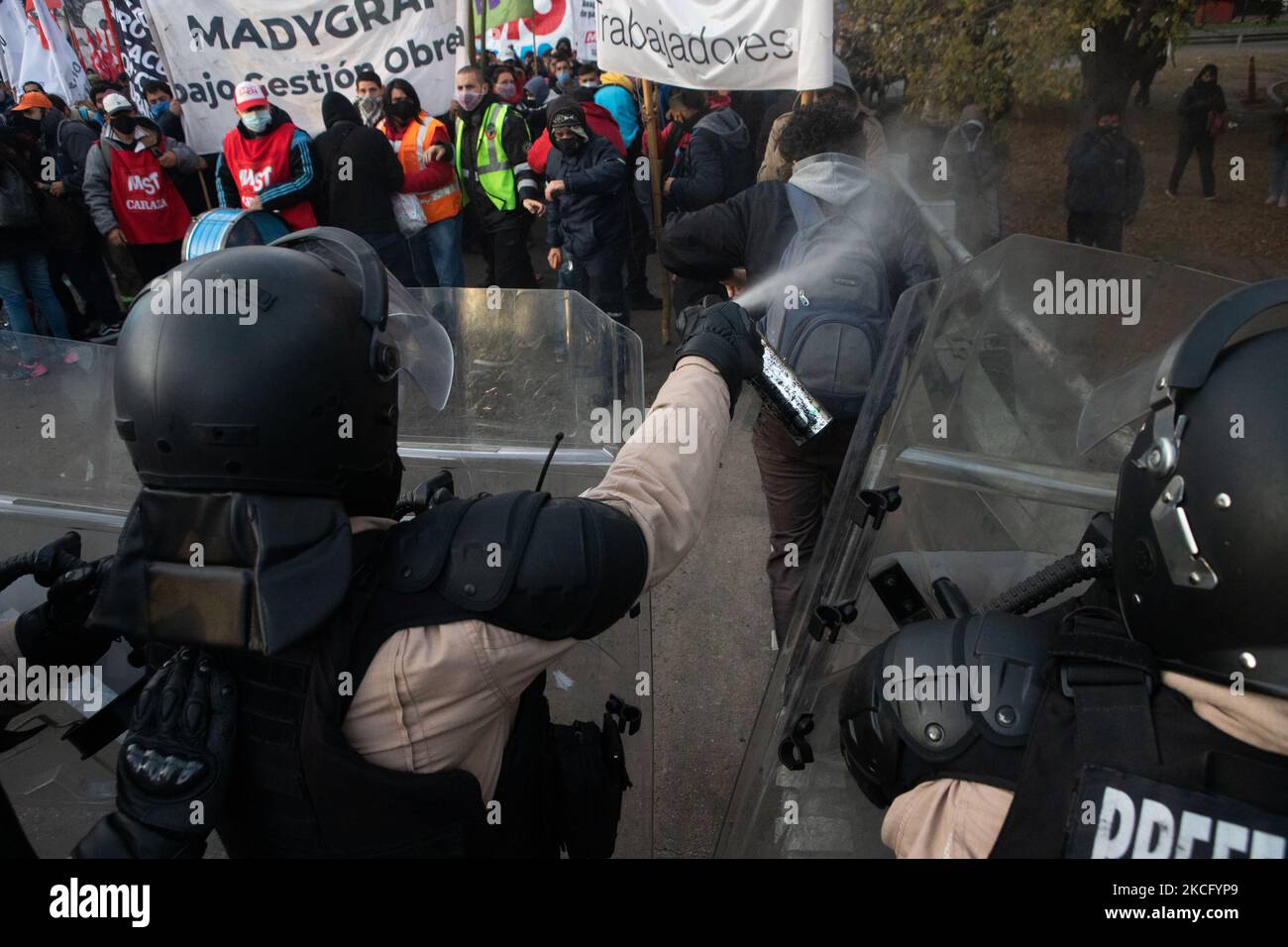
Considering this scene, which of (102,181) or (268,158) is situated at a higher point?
(268,158)

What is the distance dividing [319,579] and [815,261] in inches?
78.3

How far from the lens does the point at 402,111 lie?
19.7 feet

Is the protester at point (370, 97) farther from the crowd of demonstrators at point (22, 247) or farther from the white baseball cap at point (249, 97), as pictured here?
the crowd of demonstrators at point (22, 247)

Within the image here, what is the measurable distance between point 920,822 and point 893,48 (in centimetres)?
806

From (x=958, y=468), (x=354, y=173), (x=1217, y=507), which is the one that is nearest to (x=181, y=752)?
(x=1217, y=507)

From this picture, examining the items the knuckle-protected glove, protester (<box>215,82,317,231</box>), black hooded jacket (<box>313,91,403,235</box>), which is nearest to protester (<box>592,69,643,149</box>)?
black hooded jacket (<box>313,91,403,235</box>)

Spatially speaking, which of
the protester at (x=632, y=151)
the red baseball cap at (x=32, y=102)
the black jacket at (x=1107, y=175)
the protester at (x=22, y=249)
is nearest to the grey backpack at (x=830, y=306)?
the protester at (x=632, y=151)

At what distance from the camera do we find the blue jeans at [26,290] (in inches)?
253

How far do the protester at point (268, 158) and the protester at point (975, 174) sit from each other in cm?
522

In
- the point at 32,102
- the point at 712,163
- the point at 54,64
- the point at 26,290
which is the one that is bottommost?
the point at 26,290

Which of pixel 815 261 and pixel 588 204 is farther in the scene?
pixel 588 204

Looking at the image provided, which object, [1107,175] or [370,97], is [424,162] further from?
Result: [1107,175]
